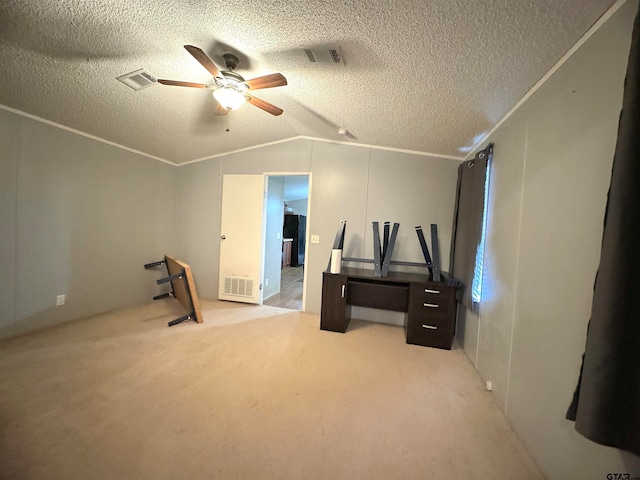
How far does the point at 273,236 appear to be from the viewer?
4.38 metres

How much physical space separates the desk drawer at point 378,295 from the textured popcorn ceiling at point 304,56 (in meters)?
1.79

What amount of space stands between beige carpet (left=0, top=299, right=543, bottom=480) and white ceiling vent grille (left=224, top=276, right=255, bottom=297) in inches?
47.5

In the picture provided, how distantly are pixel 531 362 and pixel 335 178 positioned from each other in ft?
9.12

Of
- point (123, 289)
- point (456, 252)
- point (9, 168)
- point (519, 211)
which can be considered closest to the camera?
point (519, 211)

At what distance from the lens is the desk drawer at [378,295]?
2.89m

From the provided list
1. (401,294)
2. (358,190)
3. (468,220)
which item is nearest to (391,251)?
(401,294)

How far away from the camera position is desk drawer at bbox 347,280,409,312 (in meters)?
2.89

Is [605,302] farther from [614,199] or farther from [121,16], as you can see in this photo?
[121,16]

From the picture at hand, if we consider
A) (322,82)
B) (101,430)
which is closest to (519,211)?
(322,82)

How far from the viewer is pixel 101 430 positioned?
4.55ft

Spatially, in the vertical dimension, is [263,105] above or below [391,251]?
above

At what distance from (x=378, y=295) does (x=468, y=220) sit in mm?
1296

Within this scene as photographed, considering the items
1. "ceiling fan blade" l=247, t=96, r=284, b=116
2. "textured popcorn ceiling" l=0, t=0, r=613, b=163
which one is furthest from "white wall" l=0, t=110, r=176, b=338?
"ceiling fan blade" l=247, t=96, r=284, b=116

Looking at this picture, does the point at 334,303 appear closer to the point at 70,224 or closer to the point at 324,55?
the point at 324,55
